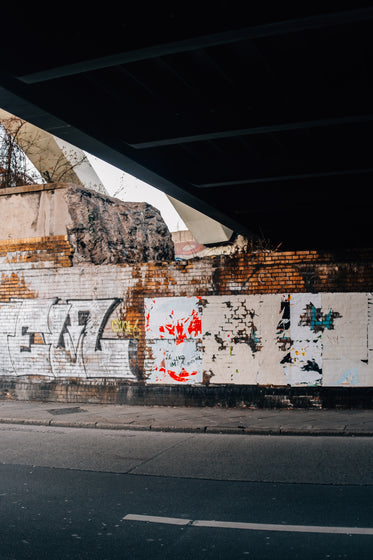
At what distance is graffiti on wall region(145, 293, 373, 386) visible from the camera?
11500 mm

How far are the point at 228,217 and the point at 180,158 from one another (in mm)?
5951

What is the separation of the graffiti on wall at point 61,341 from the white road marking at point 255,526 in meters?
7.91

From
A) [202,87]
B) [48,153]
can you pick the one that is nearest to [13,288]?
[202,87]

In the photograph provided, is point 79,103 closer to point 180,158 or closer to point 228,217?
point 180,158

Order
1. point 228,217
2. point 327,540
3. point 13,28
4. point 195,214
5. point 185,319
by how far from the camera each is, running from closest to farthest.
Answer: point 327,540
point 13,28
point 185,319
point 228,217
point 195,214

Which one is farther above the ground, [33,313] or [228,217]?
[228,217]

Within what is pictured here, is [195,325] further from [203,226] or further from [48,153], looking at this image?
[203,226]

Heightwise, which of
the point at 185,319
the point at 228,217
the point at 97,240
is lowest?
the point at 185,319

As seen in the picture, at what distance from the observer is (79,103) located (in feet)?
30.0

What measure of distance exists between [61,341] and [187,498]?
8.51 meters

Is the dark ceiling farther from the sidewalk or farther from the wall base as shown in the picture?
the sidewalk

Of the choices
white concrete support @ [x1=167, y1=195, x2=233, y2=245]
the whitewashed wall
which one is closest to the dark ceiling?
the whitewashed wall

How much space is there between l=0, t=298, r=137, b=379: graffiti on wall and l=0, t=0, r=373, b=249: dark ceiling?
3856 mm

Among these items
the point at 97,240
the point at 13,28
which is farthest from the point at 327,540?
the point at 97,240
